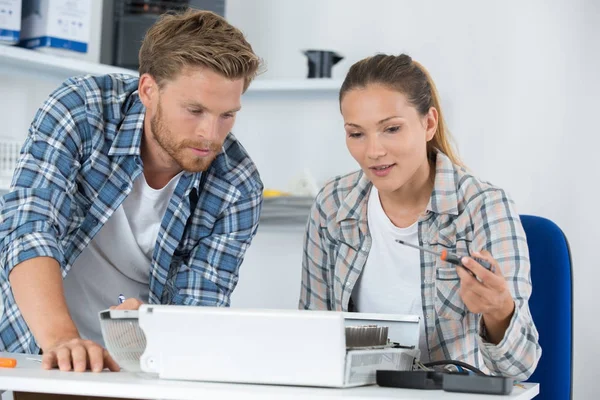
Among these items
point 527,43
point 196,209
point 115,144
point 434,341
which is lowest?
point 434,341

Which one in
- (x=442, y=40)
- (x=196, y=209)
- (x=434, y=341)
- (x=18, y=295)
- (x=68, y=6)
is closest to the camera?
(x=18, y=295)

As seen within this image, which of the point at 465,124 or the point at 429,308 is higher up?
the point at 465,124

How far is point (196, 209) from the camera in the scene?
178 centimetres

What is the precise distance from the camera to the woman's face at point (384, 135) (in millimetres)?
1641

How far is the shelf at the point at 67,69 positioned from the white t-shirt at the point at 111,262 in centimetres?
91

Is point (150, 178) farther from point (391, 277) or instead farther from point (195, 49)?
point (391, 277)

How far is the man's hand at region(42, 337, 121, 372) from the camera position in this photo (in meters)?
1.13

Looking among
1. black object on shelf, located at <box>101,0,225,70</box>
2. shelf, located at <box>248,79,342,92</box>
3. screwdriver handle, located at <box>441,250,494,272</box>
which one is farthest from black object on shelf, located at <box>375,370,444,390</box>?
black object on shelf, located at <box>101,0,225,70</box>

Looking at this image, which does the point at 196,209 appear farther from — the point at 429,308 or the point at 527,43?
the point at 527,43

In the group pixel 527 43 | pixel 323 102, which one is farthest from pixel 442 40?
pixel 323 102

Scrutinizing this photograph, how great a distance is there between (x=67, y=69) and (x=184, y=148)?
107cm

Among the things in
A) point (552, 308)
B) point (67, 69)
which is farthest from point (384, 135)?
point (67, 69)

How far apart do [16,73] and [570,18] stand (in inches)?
69.7

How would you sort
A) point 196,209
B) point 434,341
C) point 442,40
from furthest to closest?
point 442,40 → point 196,209 → point 434,341
